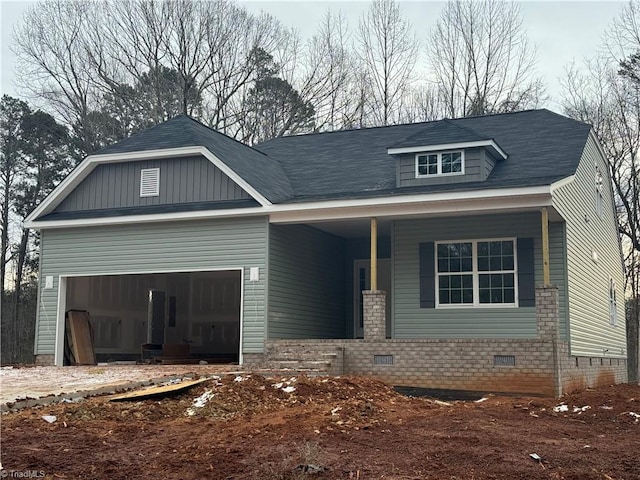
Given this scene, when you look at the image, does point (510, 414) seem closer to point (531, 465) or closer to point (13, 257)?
point (531, 465)

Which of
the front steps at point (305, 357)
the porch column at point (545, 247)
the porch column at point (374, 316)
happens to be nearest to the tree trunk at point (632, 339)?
the porch column at point (545, 247)

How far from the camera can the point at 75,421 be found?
948cm

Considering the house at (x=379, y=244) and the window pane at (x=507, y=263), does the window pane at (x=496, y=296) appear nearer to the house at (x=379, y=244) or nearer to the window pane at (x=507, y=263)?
the house at (x=379, y=244)

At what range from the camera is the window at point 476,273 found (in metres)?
15.9

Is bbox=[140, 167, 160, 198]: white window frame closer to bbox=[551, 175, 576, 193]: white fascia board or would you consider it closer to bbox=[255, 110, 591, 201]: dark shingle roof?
bbox=[255, 110, 591, 201]: dark shingle roof

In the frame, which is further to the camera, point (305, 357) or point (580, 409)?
point (305, 357)

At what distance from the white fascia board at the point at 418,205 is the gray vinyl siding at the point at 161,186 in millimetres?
1354

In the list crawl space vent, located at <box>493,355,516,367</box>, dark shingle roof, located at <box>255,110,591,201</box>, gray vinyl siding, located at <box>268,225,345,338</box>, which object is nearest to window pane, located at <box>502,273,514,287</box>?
dark shingle roof, located at <box>255,110,591,201</box>

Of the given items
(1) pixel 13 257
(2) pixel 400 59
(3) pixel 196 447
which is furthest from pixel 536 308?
(1) pixel 13 257

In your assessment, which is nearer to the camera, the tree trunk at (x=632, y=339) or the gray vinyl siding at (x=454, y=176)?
the gray vinyl siding at (x=454, y=176)

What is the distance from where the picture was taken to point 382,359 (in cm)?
1486

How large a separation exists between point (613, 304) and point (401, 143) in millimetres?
9313

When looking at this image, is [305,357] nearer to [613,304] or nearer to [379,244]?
[379,244]

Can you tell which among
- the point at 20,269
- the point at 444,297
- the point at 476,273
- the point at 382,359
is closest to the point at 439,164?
the point at 476,273
